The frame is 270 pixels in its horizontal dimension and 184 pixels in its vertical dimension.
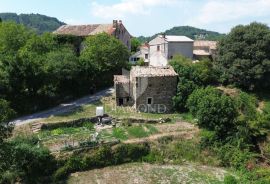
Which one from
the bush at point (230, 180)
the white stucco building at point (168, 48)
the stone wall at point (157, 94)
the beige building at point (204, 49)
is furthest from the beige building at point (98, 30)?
the bush at point (230, 180)

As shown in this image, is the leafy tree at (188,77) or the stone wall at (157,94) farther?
the stone wall at (157,94)

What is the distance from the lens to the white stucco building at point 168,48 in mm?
55625

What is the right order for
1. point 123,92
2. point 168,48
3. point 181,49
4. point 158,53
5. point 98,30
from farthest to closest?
point 98,30, point 158,53, point 181,49, point 168,48, point 123,92

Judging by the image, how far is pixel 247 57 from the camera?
44312 millimetres

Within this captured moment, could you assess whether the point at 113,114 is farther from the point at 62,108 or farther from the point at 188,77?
the point at 188,77

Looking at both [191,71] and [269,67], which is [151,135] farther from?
[269,67]

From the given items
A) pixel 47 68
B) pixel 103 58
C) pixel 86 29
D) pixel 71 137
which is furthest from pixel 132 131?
pixel 86 29

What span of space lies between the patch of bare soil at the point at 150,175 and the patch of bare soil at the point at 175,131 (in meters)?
2.74

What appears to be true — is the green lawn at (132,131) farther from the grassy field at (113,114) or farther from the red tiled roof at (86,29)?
the red tiled roof at (86,29)

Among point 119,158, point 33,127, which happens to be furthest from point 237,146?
point 33,127

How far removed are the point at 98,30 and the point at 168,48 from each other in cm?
1402

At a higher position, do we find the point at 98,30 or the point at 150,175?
the point at 98,30

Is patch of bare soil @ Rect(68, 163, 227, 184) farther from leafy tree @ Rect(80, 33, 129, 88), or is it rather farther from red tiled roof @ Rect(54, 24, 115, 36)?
red tiled roof @ Rect(54, 24, 115, 36)

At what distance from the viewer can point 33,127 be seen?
123ft
